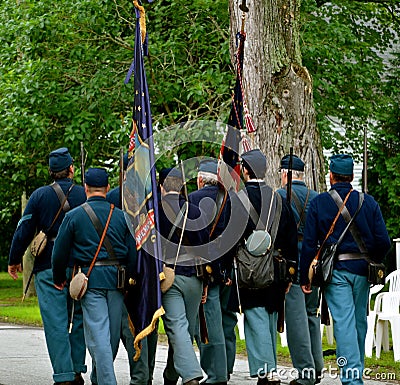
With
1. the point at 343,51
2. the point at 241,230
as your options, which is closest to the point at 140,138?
the point at 241,230

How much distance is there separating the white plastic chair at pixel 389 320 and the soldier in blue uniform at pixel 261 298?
2996mm

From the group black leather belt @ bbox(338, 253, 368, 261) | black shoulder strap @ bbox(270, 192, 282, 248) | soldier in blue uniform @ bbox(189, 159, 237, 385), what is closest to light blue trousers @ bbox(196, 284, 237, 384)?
soldier in blue uniform @ bbox(189, 159, 237, 385)

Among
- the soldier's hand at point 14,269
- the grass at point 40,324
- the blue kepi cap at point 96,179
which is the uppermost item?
the blue kepi cap at point 96,179

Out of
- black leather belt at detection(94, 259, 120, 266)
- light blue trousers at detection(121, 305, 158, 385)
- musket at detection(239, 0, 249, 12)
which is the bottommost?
light blue trousers at detection(121, 305, 158, 385)

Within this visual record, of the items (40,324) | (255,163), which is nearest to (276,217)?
(255,163)

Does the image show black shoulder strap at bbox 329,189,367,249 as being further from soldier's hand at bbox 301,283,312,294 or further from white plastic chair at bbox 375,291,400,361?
white plastic chair at bbox 375,291,400,361

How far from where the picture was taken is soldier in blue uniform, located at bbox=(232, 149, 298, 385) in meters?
9.31

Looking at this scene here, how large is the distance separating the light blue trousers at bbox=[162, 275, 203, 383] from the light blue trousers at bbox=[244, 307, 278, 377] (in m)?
0.50

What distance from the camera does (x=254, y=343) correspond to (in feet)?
30.7

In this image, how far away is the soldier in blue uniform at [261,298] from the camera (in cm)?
931

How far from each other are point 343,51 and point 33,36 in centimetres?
621

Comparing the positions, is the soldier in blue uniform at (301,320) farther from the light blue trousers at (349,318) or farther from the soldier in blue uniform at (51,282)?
the soldier in blue uniform at (51,282)

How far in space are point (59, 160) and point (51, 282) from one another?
1.21 metres

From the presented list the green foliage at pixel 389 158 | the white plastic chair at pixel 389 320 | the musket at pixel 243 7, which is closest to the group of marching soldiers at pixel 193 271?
the white plastic chair at pixel 389 320
